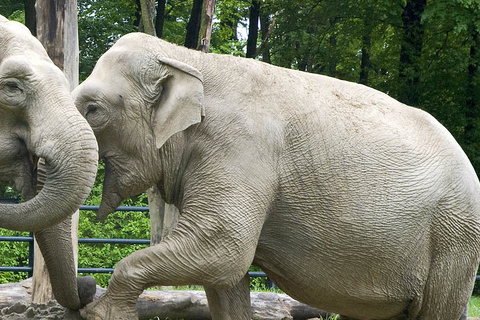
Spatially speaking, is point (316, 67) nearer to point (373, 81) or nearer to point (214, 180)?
point (373, 81)

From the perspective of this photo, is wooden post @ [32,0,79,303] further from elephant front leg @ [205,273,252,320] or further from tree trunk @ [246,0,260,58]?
tree trunk @ [246,0,260,58]

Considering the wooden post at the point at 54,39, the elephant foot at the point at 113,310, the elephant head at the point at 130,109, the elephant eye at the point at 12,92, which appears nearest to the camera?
the elephant eye at the point at 12,92

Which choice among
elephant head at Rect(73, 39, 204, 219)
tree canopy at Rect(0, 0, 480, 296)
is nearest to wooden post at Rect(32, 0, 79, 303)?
elephant head at Rect(73, 39, 204, 219)

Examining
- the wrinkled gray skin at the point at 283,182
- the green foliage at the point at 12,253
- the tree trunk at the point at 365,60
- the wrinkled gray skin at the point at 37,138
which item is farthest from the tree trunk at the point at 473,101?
the wrinkled gray skin at the point at 37,138

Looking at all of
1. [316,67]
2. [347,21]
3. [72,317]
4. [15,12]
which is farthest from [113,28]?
[72,317]

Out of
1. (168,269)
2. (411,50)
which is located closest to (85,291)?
(168,269)

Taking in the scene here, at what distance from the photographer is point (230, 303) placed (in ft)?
18.5

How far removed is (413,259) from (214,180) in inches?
58.1

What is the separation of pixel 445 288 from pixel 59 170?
2754 mm

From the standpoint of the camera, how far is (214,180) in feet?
15.8

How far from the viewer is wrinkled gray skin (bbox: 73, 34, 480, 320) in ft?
15.7

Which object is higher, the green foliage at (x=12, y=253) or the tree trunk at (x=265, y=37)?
the tree trunk at (x=265, y=37)

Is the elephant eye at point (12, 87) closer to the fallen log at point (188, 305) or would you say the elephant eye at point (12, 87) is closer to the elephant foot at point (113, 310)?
the elephant foot at point (113, 310)

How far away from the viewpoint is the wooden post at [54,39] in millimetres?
7527
